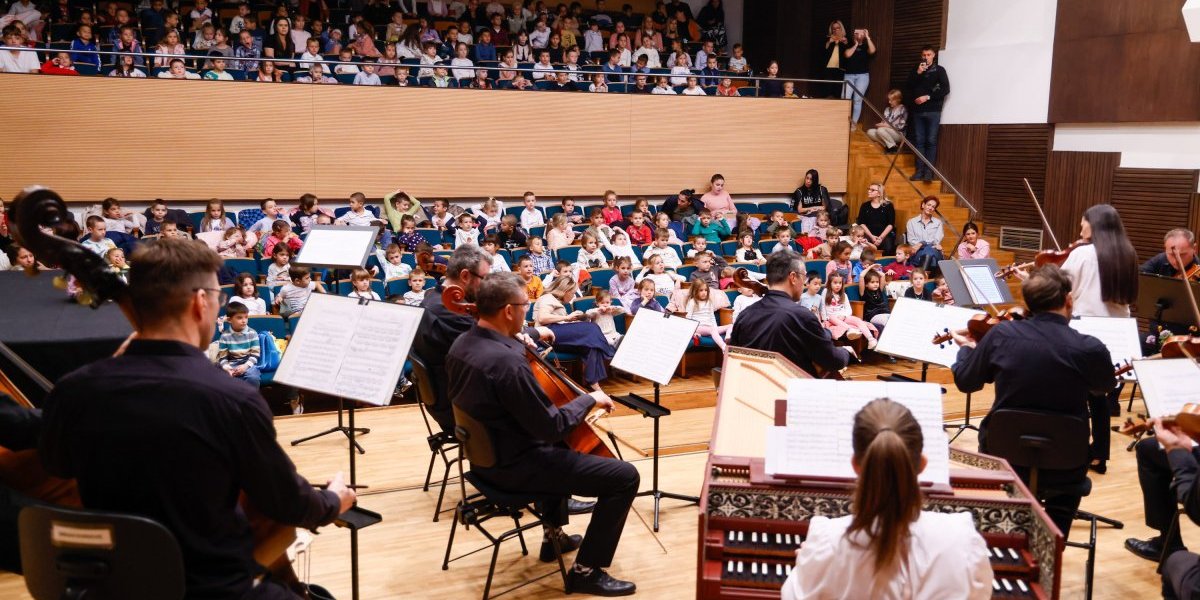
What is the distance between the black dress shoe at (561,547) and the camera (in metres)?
4.51

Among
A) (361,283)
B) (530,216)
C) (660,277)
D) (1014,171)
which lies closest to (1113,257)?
(660,277)

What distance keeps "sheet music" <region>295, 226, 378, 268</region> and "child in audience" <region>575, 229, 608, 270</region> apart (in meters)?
4.69

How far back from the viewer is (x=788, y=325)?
4.83m

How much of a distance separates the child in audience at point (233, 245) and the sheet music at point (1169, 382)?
8.38m

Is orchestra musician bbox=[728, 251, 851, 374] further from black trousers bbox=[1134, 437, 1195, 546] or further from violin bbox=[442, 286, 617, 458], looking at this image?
black trousers bbox=[1134, 437, 1195, 546]

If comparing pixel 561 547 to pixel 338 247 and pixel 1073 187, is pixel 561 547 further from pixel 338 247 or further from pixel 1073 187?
pixel 1073 187

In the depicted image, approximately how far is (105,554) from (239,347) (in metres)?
5.13

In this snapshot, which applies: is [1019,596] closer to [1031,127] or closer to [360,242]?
[360,242]

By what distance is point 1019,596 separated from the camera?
277 cm

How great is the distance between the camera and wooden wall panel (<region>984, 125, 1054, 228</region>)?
12.2 m

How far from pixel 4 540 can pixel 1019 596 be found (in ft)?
10.4

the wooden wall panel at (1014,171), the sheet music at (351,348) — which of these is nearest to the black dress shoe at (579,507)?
the sheet music at (351,348)

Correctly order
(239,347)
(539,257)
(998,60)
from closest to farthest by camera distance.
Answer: (239,347)
(539,257)
(998,60)

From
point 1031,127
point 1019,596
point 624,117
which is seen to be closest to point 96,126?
point 624,117
